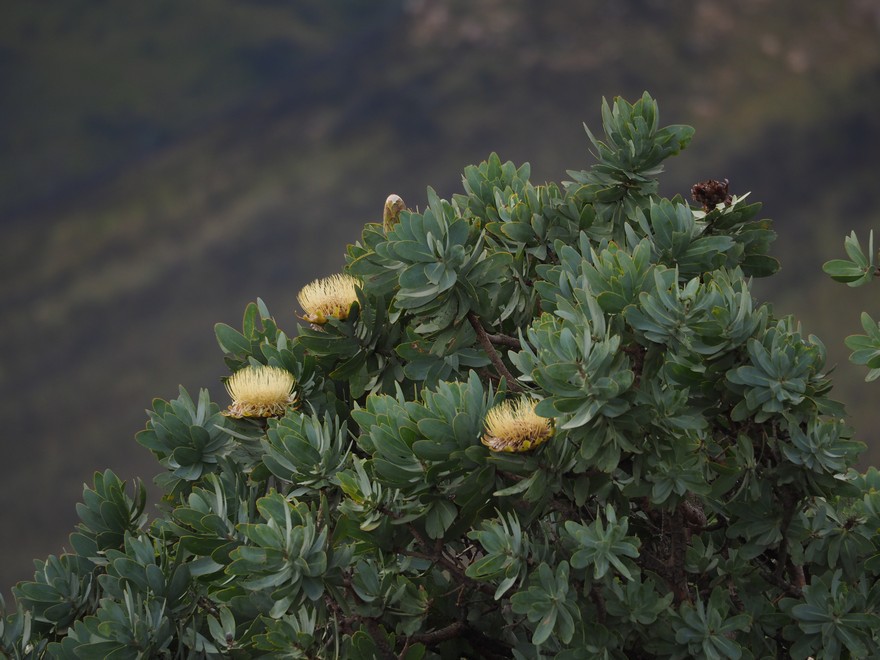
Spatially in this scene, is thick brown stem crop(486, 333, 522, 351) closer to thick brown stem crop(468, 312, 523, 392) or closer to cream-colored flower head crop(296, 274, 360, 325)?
thick brown stem crop(468, 312, 523, 392)

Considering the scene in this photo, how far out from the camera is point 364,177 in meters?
16.8

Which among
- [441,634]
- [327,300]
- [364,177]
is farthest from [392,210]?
[364,177]

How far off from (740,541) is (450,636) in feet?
2.05

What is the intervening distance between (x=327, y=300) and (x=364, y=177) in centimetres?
1482

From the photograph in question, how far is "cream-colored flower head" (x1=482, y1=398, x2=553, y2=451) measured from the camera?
1.75 m

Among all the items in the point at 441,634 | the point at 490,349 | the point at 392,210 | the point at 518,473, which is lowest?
the point at 441,634

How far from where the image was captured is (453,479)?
1.88 meters

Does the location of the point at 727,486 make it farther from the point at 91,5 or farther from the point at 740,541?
the point at 91,5

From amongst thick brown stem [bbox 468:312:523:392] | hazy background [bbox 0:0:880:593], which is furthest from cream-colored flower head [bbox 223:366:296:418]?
hazy background [bbox 0:0:880:593]

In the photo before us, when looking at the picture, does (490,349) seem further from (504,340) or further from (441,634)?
(441,634)

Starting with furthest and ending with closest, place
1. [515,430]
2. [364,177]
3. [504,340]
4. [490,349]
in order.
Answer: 1. [364,177]
2. [504,340]
3. [490,349]
4. [515,430]

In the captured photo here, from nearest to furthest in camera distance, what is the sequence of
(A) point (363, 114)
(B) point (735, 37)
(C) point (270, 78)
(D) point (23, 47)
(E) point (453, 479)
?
(E) point (453, 479)
(B) point (735, 37)
(A) point (363, 114)
(D) point (23, 47)
(C) point (270, 78)

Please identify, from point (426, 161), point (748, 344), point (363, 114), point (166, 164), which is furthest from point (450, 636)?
point (166, 164)

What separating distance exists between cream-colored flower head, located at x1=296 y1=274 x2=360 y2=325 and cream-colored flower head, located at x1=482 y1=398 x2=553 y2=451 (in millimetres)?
513
